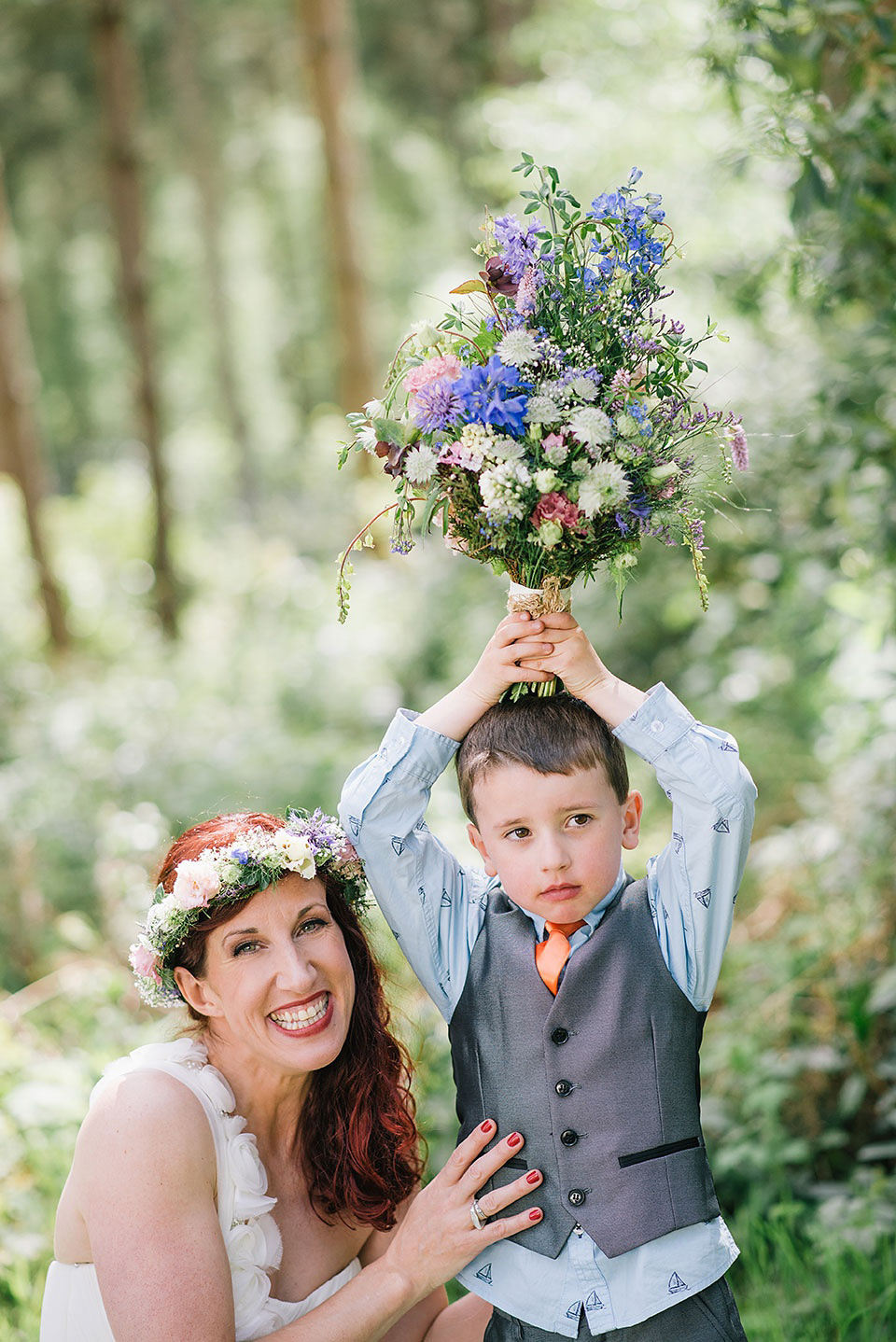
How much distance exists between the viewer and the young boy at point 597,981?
1.95 metres

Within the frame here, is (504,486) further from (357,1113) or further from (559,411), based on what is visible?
(357,1113)

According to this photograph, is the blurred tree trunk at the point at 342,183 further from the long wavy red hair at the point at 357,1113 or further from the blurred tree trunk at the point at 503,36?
the long wavy red hair at the point at 357,1113

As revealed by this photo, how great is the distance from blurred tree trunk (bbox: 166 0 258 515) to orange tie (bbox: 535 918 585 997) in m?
15.7

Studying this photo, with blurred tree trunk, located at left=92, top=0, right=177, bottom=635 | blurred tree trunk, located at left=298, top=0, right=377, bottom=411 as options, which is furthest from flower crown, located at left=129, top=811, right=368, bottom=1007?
blurred tree trunk, located at left=92, top=0, right=177, bottom=635

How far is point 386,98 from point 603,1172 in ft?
56.0

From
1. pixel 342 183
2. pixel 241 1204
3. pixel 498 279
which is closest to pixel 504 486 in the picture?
pixel 498 279

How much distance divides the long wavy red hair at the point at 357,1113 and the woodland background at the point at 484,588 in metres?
0.39

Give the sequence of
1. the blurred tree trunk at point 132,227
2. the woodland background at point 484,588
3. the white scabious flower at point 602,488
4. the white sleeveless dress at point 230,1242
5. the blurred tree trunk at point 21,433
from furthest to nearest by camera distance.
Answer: the blurred tree trunk at point 132,227 < the blurred tree trunk at point 21,433 < the woodland background at point 484,588 < the white sleeveless dress at point 230,1242 < the white scabious flower at point 602,488

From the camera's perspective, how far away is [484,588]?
27.7ft

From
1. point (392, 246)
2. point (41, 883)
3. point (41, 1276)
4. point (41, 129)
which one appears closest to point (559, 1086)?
point (41, 1276)

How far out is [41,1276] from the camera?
10.6 ft

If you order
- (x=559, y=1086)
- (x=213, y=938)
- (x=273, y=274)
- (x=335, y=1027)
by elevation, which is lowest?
(x=559, y=1086)

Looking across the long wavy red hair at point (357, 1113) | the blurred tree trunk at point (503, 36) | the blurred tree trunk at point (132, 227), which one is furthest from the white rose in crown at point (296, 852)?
the blurred tree trunk at point (503, 36)

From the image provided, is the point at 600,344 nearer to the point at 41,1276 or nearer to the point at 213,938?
the point at 213,938
